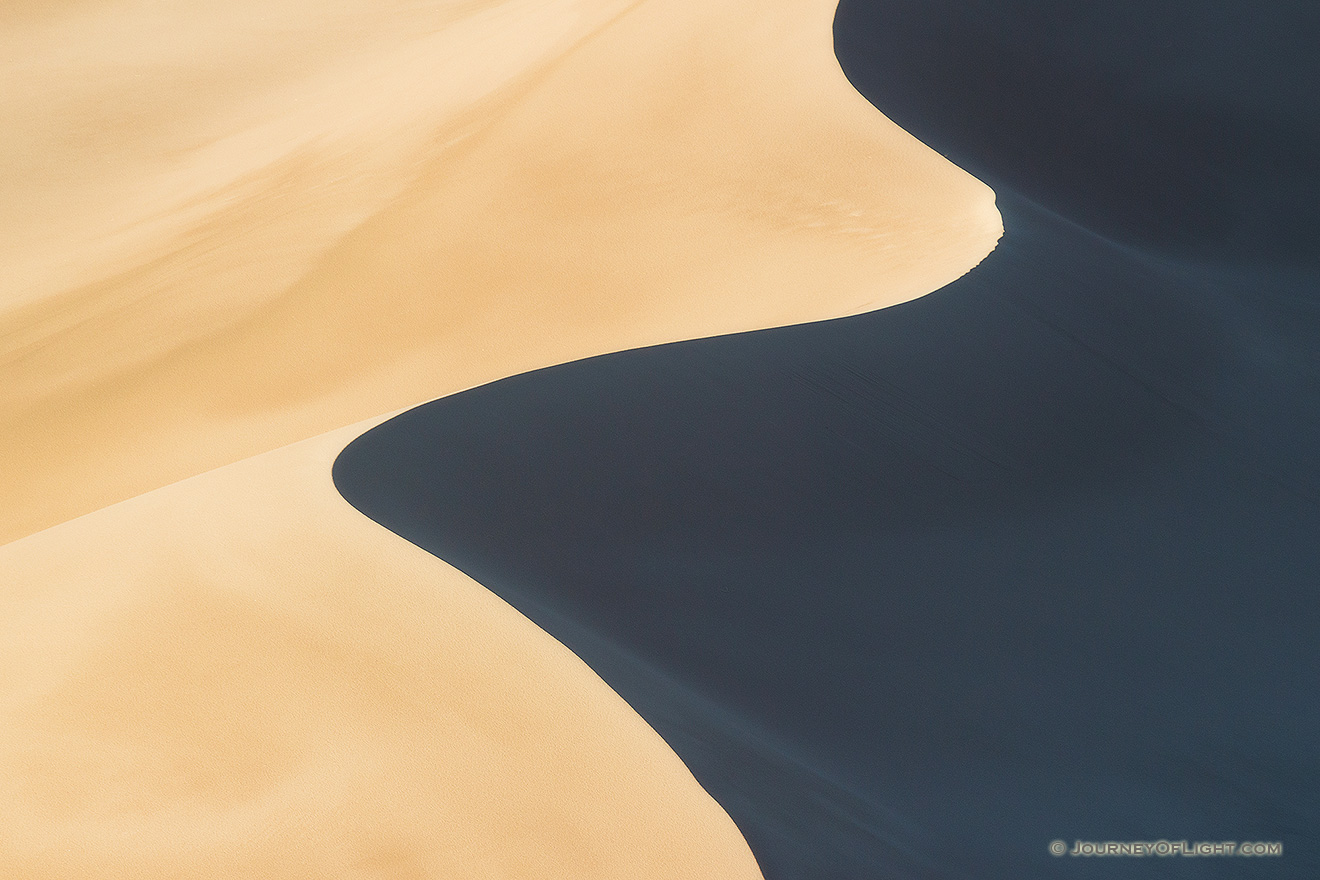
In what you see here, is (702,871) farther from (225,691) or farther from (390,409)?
(390,409)

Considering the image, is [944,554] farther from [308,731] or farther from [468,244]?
[468,244]

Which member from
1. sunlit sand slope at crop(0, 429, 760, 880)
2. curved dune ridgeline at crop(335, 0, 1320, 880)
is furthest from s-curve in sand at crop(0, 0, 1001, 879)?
curved dune ridgeline at crop(335, 0, 1320, 880)

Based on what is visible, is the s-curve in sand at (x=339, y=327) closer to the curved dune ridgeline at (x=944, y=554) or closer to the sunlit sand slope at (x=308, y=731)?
the sunlit sand slope at (x=308, y=731)

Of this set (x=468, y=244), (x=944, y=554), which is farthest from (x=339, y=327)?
(x=944, y=554)

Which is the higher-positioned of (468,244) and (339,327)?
(468,244)

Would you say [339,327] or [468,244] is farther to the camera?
[468,244]

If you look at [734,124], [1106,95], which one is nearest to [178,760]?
[734,124]

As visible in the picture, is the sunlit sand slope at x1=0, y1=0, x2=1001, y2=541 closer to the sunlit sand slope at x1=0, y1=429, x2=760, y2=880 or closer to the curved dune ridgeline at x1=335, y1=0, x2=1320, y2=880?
the curved dune ridgeline at x1=335, y1=0, x2=1320, y2=880
